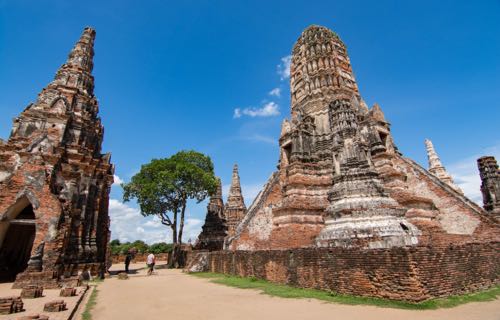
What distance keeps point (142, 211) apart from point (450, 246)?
25610mm

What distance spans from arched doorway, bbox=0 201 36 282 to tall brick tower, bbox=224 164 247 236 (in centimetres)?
1733

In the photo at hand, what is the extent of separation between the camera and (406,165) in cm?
1591

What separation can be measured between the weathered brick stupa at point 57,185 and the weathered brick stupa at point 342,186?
834 cm

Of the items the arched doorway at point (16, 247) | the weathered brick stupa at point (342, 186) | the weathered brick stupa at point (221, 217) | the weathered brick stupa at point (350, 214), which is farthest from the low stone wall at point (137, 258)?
the weathered brick stupa at point (342, 186)

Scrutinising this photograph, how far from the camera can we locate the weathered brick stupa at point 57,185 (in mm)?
11703

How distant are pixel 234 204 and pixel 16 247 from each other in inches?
771

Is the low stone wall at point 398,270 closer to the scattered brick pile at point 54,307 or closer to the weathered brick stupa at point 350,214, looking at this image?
the weathered brick stupa at point 350,214

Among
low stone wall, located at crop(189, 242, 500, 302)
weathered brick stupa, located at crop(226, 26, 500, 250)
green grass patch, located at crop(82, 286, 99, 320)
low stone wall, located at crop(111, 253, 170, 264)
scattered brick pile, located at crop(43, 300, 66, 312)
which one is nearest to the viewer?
low stone wall, located at crop(189, 242, 500, 302)

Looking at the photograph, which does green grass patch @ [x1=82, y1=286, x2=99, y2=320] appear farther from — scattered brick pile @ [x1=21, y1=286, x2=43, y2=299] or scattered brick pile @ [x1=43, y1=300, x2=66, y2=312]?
scattered brick pile @ [x1=21, y1=286, x2=43, y2=299]

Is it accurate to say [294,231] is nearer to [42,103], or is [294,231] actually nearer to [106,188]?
[106,188]

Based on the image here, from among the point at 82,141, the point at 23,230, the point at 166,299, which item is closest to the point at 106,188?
the point at 82,141

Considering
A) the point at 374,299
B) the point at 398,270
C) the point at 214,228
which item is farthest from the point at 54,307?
the point at 214,228

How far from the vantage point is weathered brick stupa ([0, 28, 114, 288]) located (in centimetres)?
1170

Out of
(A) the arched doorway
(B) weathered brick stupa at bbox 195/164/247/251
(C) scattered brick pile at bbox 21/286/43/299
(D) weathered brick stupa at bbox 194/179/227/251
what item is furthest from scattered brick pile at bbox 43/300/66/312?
(D) weathered brick stupa at bbox 194/179/227/251
